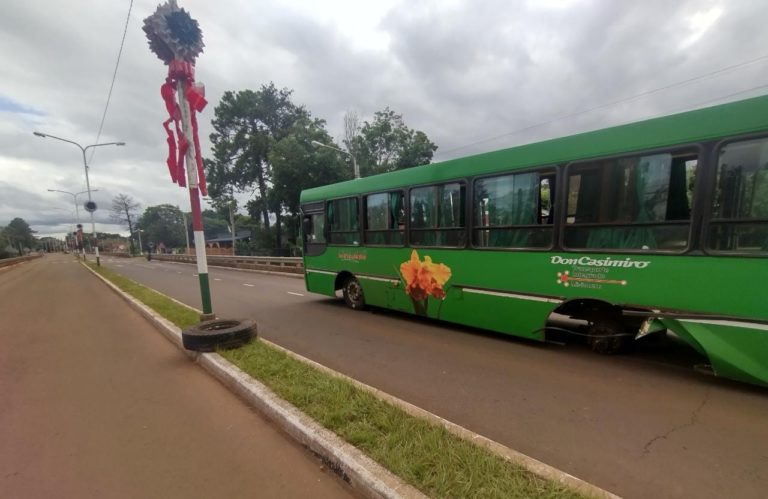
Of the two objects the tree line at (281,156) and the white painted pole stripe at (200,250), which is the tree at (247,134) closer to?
the tree line at (281,156)

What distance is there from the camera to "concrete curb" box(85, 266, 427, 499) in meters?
2.26

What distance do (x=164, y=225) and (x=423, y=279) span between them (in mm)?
93584

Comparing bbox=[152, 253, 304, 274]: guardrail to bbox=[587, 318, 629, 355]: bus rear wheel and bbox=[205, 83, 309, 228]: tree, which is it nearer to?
bbox=[205, 83, 309, 228]: tree

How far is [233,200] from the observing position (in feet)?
109

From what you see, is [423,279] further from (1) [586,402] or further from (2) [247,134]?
(2) [247,134]

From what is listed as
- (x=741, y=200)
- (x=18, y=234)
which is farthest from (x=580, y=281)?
(x=18, y=234)

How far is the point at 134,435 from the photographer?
126 inches

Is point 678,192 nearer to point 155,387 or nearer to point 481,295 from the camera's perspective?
point 481,295

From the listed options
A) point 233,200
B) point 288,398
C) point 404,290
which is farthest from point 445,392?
point 233,200

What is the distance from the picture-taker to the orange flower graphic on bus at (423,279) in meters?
6.20

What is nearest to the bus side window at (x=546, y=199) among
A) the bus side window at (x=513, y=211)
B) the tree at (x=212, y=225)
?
the bus side window at (x=513, y=211)

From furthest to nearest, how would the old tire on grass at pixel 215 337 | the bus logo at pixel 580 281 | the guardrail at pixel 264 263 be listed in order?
the guardrail at pixel 264 263
the old tire on grass at pixel 215 337
the bus logo at pixel 580 281

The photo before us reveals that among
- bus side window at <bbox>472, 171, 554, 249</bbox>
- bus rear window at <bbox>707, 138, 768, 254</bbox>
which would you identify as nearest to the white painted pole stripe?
bus side window at <bbox>472, 171, 554, 249</bbox>

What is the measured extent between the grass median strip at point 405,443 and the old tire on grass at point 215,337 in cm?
107
